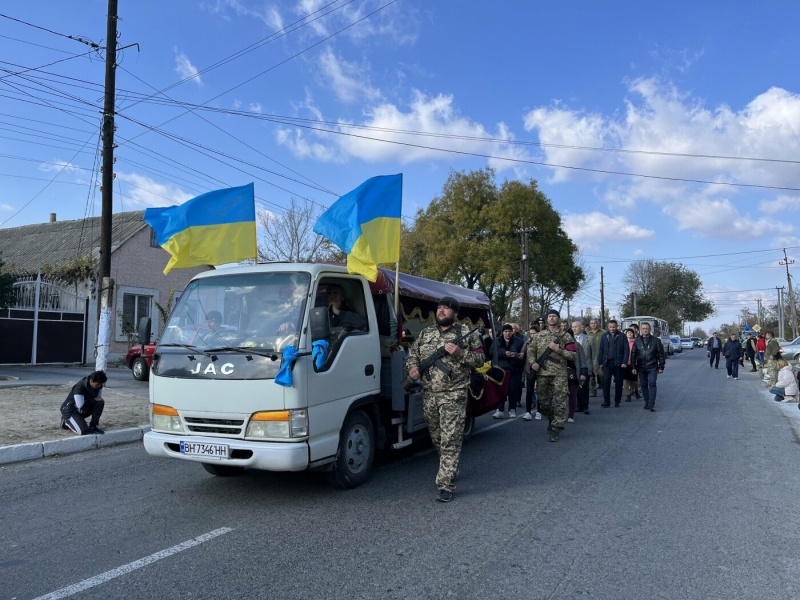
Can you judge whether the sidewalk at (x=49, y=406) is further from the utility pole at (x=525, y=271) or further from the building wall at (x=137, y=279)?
the utility pole at (x=525, y=271)

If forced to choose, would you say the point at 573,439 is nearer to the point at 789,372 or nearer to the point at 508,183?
the point at 789,372

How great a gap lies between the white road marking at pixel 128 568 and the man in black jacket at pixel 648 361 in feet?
31.2

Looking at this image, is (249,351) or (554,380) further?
(554,380)

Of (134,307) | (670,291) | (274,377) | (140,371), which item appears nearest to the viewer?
(274,377)

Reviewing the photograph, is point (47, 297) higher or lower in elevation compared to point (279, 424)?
higher

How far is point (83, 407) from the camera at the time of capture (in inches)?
338

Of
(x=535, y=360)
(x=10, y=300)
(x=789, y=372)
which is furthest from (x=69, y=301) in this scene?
(x=789, y=372)

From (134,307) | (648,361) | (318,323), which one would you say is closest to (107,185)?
(318,323)

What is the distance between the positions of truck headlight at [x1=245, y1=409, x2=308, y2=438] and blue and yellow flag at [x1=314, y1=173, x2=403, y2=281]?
1.74 m

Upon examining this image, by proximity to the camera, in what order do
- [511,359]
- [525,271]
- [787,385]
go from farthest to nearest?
[525,271]
[787,385]
[511,359]

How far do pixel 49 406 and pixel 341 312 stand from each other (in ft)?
25.2

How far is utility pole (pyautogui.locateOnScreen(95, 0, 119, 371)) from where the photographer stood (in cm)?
1203

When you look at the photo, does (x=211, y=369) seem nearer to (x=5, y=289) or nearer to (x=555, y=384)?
(x=555, y=384)

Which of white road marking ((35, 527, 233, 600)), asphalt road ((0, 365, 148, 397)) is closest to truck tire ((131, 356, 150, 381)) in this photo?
asphalt road ((0, 365, 148, 397))
